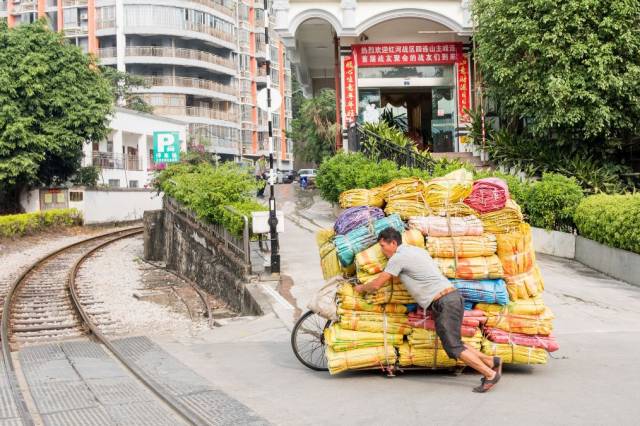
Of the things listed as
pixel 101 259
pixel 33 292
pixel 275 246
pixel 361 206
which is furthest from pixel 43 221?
pixel 361 206

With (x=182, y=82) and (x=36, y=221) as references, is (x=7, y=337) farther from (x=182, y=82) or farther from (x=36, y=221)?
(x=182, y=82)

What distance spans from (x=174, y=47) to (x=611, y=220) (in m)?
51.8

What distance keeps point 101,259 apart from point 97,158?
19131mm

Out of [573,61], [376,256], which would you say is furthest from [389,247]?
[573,61]

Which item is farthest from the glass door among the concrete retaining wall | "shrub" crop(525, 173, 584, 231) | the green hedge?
the green hedge

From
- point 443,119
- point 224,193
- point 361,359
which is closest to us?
point 361,359

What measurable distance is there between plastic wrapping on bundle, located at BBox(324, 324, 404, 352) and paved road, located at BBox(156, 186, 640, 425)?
35cm

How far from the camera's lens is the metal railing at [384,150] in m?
18.5

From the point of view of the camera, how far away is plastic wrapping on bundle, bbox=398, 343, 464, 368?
6.86 m

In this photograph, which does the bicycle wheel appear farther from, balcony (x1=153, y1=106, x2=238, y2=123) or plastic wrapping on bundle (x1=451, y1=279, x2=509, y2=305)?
balcony (x1=153, y1=106, x2=238, y2=123)

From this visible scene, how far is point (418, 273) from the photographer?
6566 millimetres

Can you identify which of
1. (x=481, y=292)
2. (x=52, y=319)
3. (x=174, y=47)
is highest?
(x=174, y=47)

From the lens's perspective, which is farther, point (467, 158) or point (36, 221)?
point (36, 221)

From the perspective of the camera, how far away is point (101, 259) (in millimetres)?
24234
